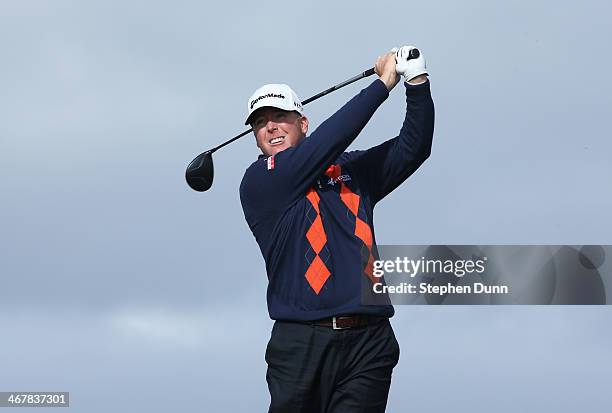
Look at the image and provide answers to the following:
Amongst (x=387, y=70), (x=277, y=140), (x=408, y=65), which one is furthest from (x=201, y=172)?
(x=408, y=65)

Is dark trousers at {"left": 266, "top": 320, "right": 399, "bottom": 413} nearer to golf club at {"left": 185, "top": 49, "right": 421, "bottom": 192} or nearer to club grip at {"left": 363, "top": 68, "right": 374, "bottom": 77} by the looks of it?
club grip at {"left": 363, "top": 68, "right": 374, "bottom": 77}

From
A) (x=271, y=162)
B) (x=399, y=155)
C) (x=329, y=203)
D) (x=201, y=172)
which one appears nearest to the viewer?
(x=329, y=203)

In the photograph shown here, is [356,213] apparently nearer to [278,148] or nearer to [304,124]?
[278,148]

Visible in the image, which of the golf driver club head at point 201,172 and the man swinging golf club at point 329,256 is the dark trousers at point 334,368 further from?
the golf driver club head at point 201,172

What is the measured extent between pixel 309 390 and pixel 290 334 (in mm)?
314

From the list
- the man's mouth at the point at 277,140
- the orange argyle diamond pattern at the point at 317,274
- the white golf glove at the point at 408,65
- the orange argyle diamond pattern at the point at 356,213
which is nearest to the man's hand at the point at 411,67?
the white golf glove at the point at 408,65

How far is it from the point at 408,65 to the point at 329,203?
86cm

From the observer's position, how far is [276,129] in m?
5.27

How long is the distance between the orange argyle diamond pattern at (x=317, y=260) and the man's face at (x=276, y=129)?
1.91ft

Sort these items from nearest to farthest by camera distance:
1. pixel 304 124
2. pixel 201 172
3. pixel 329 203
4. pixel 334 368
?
pixel 334 368
pixel 329 203
pixel 304 124
pixel 201 172

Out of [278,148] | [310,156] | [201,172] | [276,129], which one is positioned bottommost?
[310,156]

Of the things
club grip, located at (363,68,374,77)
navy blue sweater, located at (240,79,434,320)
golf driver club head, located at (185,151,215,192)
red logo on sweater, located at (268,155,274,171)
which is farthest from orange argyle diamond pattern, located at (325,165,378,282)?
golf driver club head, located at (185,151,215,192)

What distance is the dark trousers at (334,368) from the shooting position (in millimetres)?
4770

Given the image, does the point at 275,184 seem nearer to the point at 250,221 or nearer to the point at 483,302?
the point at 250,221
